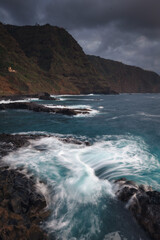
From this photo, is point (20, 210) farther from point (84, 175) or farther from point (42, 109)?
point (42, 109)

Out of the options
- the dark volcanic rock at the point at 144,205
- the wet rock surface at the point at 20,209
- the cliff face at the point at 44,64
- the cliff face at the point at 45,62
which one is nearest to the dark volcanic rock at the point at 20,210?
the wet rock surface at the point at 20,209

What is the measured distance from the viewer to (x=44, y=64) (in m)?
145

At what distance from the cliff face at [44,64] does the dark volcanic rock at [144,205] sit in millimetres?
75314

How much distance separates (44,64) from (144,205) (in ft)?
507

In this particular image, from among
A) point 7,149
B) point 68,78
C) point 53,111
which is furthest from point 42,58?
point 7,149

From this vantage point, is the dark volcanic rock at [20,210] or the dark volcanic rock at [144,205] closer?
the dark volcanic rock at [20,210]

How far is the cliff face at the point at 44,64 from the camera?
290 feet

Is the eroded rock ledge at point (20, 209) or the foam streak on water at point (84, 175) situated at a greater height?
the eroded rock ledge at point (20, 209)

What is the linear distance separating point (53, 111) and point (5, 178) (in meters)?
26.7

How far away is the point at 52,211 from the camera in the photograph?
6125mm

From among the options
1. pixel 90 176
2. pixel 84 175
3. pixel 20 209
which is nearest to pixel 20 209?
pixel 20 209

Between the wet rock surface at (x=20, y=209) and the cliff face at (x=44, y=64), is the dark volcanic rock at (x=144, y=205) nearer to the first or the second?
the wet rock surface at (x=20, y=209)

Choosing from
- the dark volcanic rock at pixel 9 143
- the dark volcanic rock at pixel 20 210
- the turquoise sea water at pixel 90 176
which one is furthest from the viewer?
the dark volcanic rock at pixel 9 143

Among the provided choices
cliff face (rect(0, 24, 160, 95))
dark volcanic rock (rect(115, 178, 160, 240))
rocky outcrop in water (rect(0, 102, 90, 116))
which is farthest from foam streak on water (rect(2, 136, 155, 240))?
cliff face (rect(0, 24, 160, 95))
